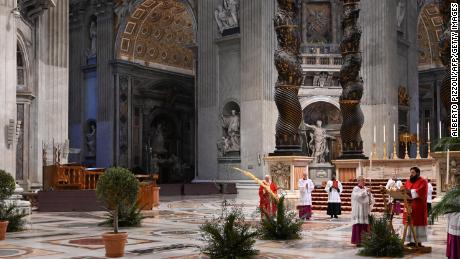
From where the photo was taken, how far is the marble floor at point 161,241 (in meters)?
9.05

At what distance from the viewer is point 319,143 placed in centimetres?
2764

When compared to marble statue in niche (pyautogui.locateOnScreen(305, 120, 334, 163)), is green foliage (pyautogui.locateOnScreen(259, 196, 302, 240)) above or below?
below

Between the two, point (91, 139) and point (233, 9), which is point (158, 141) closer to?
point (91, 139)

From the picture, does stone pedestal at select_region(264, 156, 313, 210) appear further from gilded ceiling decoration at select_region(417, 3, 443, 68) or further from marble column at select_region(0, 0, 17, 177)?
gilded ceiling decoration at select_region(417, 3, 443, 68)

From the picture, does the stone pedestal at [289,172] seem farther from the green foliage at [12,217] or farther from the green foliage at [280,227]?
the green foliage at [12,217]

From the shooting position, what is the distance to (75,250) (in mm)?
9430

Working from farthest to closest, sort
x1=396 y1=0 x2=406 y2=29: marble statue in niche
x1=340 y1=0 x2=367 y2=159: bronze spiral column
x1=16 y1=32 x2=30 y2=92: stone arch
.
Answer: x1=396 y1=0 x2=406 y2=29: marble statue in niche → x1=16 y1=32 x2=30 y2=92: stone arch → x1=340 y1=0 x2=367 y2=159: bronze spiral column

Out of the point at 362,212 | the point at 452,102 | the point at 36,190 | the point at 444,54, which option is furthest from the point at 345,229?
the point at 36,190

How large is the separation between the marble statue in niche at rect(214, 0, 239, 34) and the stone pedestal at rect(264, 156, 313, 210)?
13.6 m

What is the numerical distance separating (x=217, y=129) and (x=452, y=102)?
1570 cm

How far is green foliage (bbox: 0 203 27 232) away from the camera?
12172 mm

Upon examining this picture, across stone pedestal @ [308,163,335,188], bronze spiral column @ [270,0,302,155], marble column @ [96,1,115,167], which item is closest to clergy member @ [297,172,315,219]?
bronze spiral column @ [270,0,302,155]

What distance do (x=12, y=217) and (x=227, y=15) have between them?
61.0 feet

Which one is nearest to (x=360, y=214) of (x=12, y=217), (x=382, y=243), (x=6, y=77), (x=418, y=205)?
(x=418, y=205)
